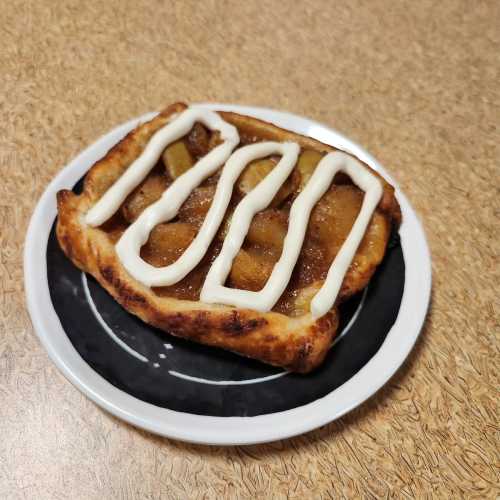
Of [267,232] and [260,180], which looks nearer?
[267,232]

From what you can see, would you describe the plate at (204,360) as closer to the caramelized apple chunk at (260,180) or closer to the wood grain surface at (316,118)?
the wood grain surface at (316,118)

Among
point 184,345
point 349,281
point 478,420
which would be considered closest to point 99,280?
point 184,345

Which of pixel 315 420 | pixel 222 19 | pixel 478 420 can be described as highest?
pixel 222 19

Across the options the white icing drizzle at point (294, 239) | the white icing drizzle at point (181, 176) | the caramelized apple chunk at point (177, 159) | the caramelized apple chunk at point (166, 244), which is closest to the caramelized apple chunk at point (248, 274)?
the white icing drizzle at point (294, 239)

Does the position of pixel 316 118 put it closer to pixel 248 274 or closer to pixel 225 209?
pixel 225 209

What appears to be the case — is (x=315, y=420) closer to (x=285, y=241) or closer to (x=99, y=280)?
(x=285, y=241)

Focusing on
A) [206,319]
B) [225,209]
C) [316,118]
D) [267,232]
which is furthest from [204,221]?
→ [316,118]
